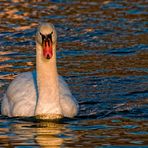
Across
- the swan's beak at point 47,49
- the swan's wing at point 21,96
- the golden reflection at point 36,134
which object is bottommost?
the golden reflection at point 36,134

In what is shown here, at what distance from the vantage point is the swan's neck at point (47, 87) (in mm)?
16316

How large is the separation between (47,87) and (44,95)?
0.51 feet

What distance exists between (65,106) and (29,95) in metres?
0.74

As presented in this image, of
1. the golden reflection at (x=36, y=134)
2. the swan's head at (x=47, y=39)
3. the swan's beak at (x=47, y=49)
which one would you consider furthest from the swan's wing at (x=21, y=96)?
the swan's beak at (x=47, y=49)

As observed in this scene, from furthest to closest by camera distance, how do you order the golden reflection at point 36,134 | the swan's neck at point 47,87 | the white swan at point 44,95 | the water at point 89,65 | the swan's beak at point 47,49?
the swan's neck at point 47,87, the white swan at point 44,95, the swan's beak at point 47,49, the water at point 89,65, the golden reflection at point 36,134

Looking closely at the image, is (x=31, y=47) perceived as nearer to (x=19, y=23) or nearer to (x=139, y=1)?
(x=19, y=23)

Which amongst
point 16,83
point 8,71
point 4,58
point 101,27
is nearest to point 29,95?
point 16,83

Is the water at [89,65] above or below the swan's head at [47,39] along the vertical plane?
below

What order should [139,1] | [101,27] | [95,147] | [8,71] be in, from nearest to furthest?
[95,147] → [8,71] → [101,27] → [139,1]

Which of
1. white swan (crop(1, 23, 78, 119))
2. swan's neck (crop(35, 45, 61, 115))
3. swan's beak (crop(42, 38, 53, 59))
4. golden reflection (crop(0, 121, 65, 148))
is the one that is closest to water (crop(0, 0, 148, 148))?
golden reflection (crop(0, 121, 65, 148))

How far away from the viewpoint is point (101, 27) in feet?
80.9

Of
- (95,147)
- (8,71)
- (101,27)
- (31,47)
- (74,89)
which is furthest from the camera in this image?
(101,27)

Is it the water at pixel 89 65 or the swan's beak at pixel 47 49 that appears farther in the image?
the swan's beak at pixel 47 49

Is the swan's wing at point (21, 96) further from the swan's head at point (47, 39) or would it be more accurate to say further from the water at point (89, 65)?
the swan's head at point (47, 39)
